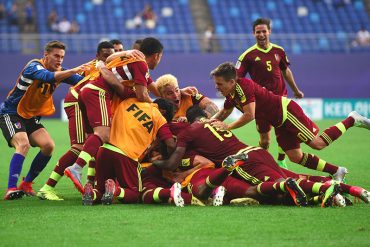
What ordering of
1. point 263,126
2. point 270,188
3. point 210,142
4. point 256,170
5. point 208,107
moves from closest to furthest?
point 270,188 < point 256,170 < point 210,142 < point 208,107 < point 263,126

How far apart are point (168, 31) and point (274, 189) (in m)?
22.3

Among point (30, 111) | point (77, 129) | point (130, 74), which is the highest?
point (130, 74)

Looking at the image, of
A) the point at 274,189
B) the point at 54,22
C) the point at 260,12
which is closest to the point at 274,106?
the point at 274,189

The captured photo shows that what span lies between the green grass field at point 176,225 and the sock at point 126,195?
0.44ft

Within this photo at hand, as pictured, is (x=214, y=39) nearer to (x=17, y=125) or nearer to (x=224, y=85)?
(x=17, y=125)

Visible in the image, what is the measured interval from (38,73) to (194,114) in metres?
2.03

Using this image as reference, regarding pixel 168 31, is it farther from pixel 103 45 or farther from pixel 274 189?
pixel 274 189

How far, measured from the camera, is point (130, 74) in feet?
28.5

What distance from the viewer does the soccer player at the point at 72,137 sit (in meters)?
9.02

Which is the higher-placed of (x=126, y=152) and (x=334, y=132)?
(x=126, y=152)

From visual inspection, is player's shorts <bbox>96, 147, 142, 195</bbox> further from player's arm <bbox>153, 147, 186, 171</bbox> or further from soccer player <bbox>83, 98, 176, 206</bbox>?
player's arm <bbox>153, 147, 186, 171</bbox>

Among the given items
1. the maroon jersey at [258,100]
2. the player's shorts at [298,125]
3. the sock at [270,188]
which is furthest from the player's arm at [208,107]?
the sock at [270,188]

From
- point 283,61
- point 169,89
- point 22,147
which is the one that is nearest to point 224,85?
point 169,89

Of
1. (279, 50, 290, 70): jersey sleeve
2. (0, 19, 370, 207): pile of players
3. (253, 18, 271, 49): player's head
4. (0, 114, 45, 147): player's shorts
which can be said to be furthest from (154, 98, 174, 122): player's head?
(279, 50, 290, 70): jersey sleeve
